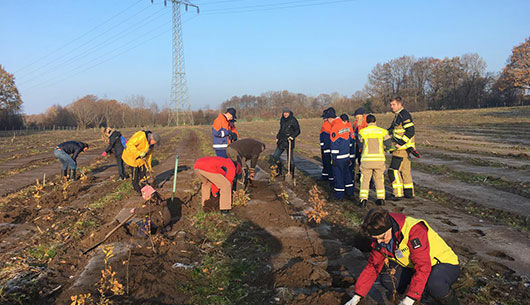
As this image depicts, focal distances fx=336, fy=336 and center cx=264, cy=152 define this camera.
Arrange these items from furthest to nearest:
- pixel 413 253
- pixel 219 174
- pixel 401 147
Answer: pixel 401 147 → pixel 219 174 → pixel 413 253

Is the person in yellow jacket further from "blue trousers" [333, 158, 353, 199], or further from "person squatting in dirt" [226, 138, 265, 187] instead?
"blue trousers" [333, 158, 353, 199]

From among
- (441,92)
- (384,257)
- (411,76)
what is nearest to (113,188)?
(384,257)

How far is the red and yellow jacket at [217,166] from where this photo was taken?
6203mm

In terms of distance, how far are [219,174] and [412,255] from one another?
383 cm

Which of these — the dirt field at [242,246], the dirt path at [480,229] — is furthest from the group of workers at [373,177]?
the dirt path at [480,229]

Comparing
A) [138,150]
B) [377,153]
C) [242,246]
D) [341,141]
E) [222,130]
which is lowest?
[242,246]

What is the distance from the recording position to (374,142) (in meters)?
6.89

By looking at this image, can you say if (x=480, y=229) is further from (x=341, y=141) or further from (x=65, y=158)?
(x=65, y=158)

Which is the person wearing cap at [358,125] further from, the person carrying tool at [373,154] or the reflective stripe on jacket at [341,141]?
the person carrying tool at [373,154]

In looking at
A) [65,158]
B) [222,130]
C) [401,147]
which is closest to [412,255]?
[401,147]

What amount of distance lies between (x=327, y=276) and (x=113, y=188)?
24.6ft

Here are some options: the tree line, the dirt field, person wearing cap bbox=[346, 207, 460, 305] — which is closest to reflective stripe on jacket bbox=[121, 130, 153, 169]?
the dirt field

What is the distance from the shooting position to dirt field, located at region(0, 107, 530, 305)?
3.95 m

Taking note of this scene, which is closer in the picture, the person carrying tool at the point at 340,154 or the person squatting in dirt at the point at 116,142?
the person carrying tool at the point at 340,154
